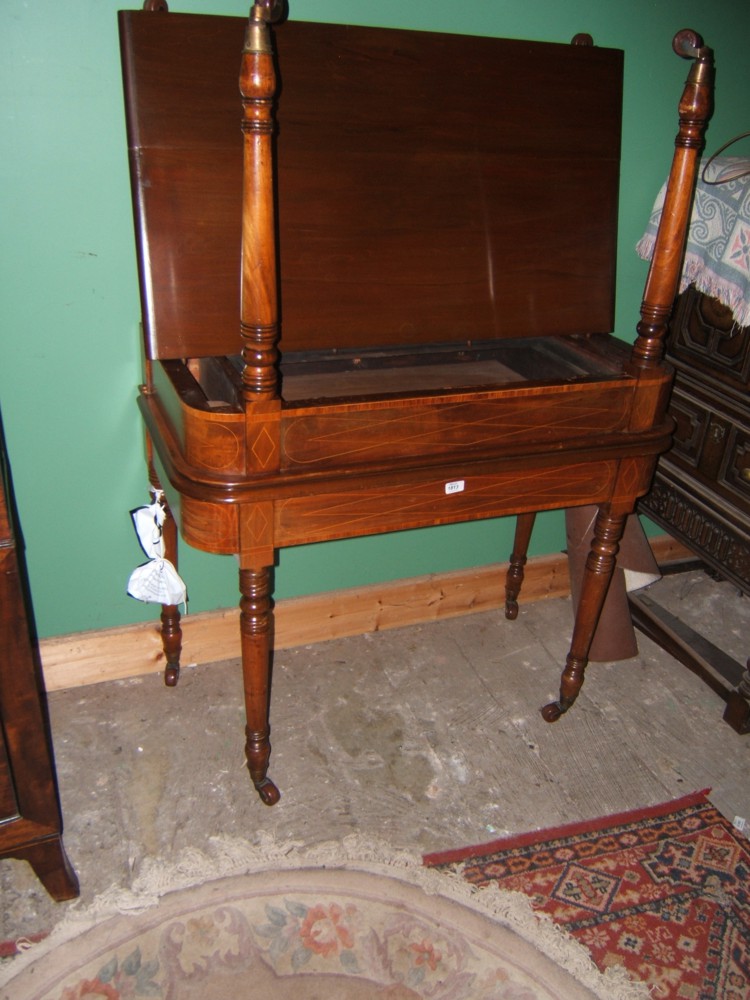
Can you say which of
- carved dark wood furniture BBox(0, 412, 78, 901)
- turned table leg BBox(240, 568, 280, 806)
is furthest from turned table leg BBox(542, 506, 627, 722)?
carved dark wood furniture BBox(0, 412, 78, 901)

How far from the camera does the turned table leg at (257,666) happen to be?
4.94 feet

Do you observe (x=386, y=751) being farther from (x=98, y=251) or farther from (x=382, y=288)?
(x=98, y=251)

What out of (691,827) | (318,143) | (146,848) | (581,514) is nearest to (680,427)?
(581,514)

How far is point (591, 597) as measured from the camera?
188 centimetres

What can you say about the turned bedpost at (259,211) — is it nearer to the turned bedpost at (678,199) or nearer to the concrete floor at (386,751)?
the turned bedpost at (678,199)

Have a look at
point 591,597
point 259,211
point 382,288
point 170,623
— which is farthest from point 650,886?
point 259,211

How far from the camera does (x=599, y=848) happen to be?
1711 millimetres

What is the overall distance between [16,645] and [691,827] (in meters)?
1.42

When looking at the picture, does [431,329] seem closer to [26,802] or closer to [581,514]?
[581,514]

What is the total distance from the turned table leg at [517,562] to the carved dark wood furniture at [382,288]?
1.35 ft

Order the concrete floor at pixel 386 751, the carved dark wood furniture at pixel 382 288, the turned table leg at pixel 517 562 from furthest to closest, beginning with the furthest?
the turned table leg at pixel 517 562 → the concrete floor at pixel 386 751 → the carved dark wood furniture at pixel 382 288

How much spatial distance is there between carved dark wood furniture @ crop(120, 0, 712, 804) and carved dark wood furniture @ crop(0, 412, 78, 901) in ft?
0.98

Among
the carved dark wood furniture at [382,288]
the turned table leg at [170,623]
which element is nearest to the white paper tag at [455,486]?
the carved dark wood furniture at [382,288]

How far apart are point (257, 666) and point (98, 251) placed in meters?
0.89
